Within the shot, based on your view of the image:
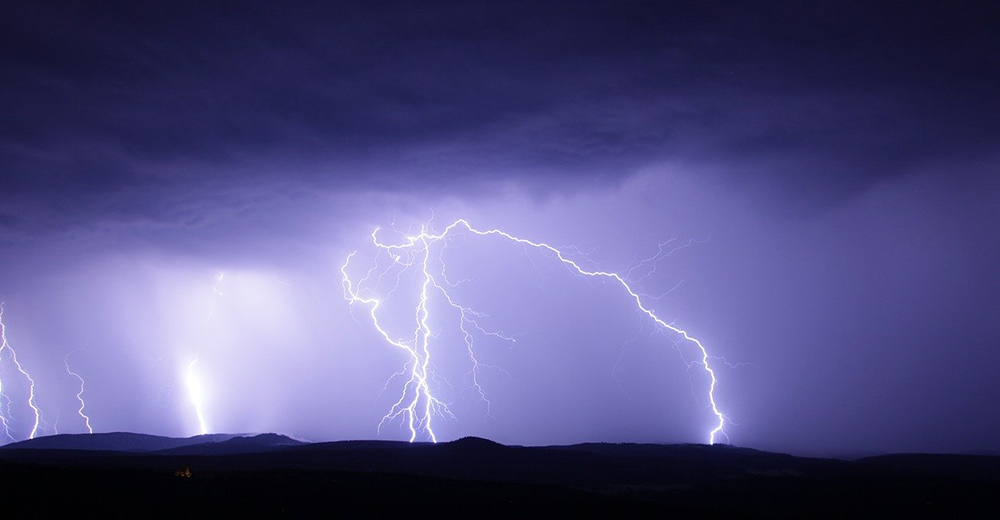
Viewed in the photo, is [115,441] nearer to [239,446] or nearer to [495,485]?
[239,446]

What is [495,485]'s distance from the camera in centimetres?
1642

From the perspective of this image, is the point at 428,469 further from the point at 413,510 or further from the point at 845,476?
the point at 845,476

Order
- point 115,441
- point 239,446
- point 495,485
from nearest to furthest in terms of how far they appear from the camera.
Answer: point 495,485
point 239,446
point 115,441

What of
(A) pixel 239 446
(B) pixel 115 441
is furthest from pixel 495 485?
(B) pixel 115 441

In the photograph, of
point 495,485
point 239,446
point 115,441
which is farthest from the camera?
point 115,441

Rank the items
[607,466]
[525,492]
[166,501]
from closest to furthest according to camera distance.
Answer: [166,501] < [525,492] < [607,466]

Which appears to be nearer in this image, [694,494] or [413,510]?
[413,510]

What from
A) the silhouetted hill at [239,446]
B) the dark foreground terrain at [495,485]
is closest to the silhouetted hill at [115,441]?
the silhouetted hill at [239,446]

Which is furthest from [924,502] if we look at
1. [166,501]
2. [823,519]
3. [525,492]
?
[166,501]

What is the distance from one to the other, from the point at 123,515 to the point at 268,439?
1236 inches

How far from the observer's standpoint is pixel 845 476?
2038 centimetres

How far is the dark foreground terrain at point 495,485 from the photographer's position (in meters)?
12.7

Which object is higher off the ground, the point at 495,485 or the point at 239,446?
the point at 239,446

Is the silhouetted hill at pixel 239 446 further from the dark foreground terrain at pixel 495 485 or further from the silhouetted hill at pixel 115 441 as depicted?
the dark foreground terrain at pixel 495 485
